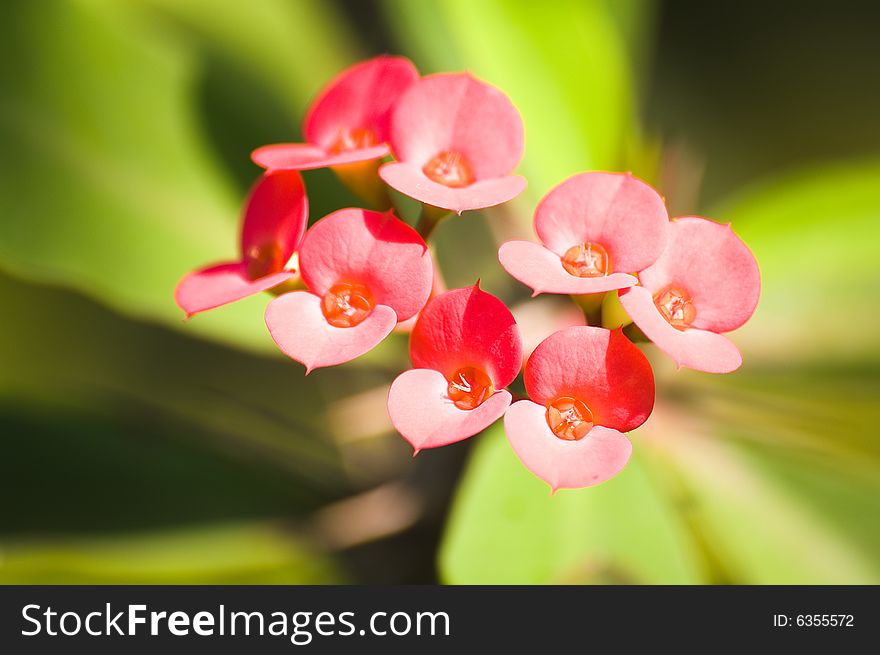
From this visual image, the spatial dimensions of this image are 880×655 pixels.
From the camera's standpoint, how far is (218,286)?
0.76 meters

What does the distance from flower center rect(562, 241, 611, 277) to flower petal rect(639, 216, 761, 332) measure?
0.15 ft

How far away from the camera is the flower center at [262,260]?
768mm

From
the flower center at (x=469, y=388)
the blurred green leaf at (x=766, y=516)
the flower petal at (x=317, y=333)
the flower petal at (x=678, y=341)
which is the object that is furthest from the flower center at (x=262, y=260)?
the blurred green leaf at (x=766, y=516)

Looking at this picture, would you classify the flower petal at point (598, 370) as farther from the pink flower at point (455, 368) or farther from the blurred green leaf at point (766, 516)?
the blurred green leaf at point (766, 516)

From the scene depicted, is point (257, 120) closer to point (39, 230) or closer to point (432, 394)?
point (39, 230)

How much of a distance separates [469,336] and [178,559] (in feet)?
1.99

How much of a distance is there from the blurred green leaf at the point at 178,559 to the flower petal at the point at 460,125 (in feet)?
1.83

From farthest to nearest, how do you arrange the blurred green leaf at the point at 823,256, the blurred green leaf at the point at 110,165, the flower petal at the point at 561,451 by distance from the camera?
the blurred green leaf at the point at 823,256 → the blurred green leaf at the point at 110,165 → the flower petal at the point at 561,451

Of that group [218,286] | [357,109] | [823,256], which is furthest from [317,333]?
[823,256]

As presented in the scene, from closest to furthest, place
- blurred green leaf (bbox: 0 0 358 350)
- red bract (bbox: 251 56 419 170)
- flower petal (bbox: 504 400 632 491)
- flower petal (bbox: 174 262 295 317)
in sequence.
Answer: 1. flower petal (bbox: 504 400 632 491)
2. flower petal (bbox: 174 262 295 317)
3. red bract (bbox: 251 56 419 170)
4. blurred green leaf (bbox: 0 0 358 350)

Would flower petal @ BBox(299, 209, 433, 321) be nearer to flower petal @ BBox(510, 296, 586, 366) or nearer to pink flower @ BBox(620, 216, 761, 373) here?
pink flower @ BBox(620, 216, 761, 373)

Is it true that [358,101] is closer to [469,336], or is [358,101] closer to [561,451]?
[469,336]

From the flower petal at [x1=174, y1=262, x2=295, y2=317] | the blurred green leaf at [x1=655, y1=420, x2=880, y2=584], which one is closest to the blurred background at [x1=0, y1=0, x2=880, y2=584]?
the blurred green leaf at [x1=655, y1=420, x2=880, y2=584]

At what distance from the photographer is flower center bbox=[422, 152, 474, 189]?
0.74 metres
